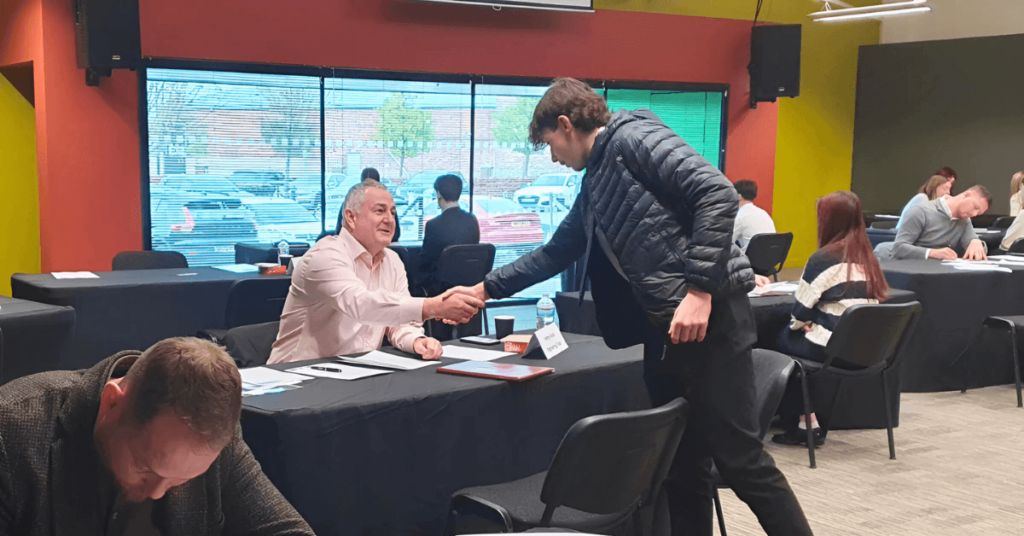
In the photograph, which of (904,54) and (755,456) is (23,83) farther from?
(904,54)

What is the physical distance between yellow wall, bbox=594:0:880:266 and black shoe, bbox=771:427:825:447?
8147 mm

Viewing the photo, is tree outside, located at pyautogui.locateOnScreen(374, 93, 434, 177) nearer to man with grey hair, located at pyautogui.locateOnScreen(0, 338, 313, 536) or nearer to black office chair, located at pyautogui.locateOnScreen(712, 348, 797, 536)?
black office chair, located at pyautogui.locateOnScreen(712, 348, 797, 536)

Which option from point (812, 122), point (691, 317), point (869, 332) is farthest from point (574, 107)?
point (812, 122)

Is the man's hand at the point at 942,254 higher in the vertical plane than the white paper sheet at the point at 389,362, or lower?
higher

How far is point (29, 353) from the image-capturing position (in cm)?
402

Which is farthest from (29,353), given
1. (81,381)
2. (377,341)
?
(81,381)

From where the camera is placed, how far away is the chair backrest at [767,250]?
6.91 m

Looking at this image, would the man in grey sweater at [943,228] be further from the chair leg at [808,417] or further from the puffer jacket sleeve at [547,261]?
the puffer jacket sleeve at [547,261]

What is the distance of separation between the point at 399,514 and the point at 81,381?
1.38 m

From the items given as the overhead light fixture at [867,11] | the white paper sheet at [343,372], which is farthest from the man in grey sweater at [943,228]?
the white paper sheet at [343,372]

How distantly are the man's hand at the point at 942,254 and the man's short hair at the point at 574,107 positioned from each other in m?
4.74

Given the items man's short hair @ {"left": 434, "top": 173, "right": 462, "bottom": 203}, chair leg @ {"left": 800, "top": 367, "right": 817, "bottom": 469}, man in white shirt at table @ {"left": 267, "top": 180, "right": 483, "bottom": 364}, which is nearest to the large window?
man's short hair @ {"left": 434, "top": 173, "right": 462, "bottom": 203}

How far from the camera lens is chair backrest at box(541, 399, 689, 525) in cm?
225

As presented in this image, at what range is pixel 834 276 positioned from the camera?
462 centimetres
